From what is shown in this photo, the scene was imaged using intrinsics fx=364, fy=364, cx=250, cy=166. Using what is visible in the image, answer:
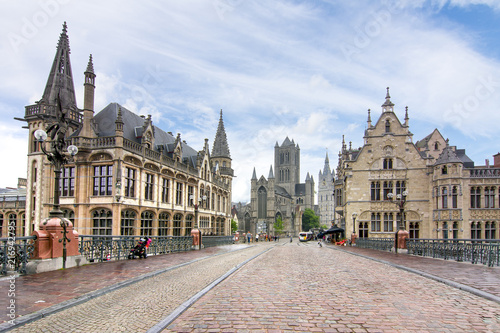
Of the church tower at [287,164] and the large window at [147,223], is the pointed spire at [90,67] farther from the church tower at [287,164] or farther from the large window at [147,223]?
the church tower at [287,164]

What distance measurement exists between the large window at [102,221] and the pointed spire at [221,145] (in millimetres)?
33243

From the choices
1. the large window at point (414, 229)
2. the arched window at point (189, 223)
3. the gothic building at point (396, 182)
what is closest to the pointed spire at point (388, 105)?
the gothic building at point (396, 182)

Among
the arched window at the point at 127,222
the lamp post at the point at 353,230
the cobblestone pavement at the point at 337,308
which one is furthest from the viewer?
the lamp post at the point at 353,230

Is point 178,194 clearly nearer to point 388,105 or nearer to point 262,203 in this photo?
point 388,105

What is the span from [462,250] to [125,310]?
51.4 ft

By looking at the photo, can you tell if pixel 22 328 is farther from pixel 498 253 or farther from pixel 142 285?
pixel 498 253

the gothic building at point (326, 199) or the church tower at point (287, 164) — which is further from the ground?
the church tower at point (287, 164)

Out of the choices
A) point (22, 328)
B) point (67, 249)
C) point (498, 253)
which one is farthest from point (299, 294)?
point (498, 253)

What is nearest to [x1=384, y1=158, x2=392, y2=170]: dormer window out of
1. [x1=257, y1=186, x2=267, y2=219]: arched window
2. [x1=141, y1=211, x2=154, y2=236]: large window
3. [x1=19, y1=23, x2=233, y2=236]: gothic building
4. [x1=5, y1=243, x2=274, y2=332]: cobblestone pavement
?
[x1=19, y1=23, x2=233, y2=236]: gothic building

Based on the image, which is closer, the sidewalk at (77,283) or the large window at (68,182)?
the sidewalk at (77,283)

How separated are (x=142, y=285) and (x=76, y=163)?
71.5 feet

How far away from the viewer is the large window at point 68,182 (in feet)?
93.1

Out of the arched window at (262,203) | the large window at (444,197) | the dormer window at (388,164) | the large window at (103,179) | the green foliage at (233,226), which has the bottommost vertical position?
the green foliage at (233,226)

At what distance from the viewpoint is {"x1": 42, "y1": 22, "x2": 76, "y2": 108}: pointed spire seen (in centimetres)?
3481
